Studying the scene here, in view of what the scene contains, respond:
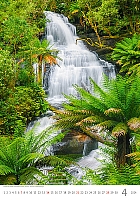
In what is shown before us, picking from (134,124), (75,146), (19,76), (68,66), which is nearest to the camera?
(134,124)

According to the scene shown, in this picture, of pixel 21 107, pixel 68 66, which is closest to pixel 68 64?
pixel 68 66

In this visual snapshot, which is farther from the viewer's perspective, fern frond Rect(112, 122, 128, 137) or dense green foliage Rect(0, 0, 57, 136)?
dense green foliage Rect(0, 0, 57, 136)

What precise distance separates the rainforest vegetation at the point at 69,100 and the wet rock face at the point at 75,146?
247 millimetres

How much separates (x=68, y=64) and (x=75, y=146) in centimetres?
319

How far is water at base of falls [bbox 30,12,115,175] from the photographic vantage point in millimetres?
6655

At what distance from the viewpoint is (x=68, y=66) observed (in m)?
7.41

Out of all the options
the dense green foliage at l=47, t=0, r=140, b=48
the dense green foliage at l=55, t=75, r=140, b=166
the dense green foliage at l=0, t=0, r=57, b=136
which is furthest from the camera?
the dense green foliage at l=47, t=0, r=140, b=48

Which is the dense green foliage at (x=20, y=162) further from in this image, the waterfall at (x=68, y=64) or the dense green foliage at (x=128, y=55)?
the dense green foliage at (x=128, y=55)

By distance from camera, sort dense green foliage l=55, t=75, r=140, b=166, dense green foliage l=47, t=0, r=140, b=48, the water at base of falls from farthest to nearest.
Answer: dense green foliage l=47, t=0, r=140, b=48 → the water at base of falls → dense green foliage l=55, t=75, r=140, b=166

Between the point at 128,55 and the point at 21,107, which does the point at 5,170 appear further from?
the point at 128,55

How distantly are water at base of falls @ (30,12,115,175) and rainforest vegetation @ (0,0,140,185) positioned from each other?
0.79 feet

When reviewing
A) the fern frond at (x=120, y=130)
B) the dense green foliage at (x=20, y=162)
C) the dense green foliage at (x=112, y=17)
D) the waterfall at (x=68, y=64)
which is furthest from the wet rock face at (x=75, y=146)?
the dense green foliage at (x=112, y=17)

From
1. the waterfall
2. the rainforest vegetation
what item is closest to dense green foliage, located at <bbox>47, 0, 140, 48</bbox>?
the rainforest vegetation

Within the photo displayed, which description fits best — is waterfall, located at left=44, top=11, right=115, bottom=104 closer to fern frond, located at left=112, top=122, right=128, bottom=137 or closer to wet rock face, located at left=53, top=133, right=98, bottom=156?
wet rock face, located at left=53, top=133, right=98, bottom=156
